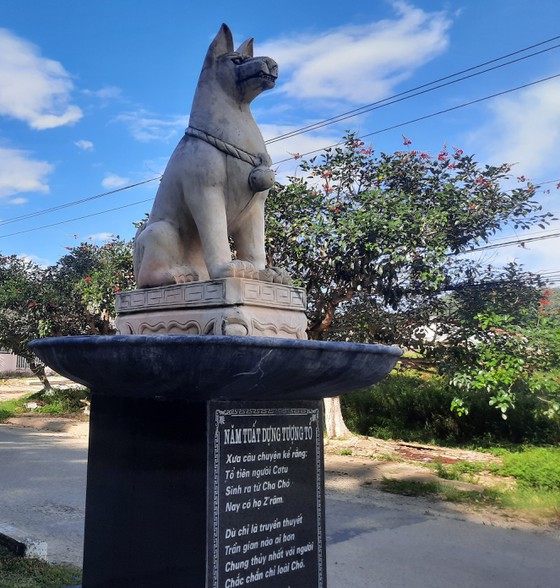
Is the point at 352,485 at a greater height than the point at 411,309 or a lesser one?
lesser

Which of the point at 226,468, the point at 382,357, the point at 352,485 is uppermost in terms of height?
the point at 382,357

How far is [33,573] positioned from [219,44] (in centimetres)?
353

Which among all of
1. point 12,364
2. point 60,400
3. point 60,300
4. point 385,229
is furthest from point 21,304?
point 12,364

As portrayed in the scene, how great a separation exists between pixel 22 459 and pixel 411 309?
657 cm

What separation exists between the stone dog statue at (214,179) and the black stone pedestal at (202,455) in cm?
82

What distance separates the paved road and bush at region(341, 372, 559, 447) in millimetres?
3820

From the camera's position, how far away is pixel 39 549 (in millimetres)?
4195

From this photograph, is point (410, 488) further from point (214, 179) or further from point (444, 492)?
point (214, 179)

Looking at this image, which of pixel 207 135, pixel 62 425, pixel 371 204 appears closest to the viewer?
pixel 207 135

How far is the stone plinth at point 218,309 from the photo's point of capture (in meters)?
2.67

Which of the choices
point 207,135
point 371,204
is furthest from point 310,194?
point 207,135

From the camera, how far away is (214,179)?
3.00m

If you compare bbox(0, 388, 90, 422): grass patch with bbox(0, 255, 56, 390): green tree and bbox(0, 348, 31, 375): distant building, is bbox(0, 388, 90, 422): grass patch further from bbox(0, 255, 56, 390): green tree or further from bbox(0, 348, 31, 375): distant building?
bbox(0, 348, 31, 375): distant building

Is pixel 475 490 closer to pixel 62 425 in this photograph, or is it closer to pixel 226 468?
pixel 226 468
